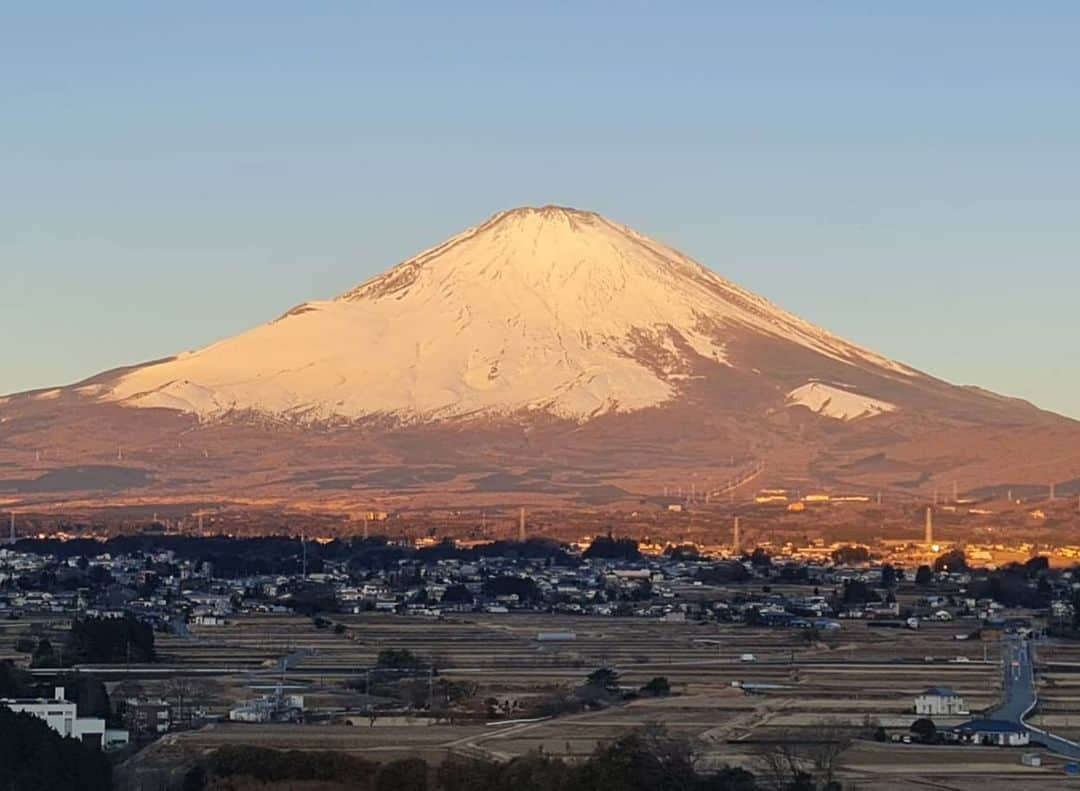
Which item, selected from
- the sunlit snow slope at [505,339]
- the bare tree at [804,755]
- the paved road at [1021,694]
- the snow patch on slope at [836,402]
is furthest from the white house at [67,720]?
the sunlit snow slope at [505,339]

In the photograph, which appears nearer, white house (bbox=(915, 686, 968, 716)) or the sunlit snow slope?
white house (bbox=(915, 686, 968, 716))

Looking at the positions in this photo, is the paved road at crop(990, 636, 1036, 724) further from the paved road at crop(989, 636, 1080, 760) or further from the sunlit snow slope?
the sunlit snow slope

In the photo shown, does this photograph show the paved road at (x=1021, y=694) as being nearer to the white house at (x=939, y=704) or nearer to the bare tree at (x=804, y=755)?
Result: the white house at (x=939, y=704)

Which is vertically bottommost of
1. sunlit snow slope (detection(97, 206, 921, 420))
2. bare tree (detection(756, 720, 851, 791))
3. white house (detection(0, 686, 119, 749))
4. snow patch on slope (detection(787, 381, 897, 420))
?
bare tree (detection(756, 720, 851, 791))

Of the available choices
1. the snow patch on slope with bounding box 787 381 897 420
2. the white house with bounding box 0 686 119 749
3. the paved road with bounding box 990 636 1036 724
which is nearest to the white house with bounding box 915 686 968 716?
the paved road with bounding box 990 636 1036 724

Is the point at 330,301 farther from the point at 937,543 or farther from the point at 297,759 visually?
the point at 297,759

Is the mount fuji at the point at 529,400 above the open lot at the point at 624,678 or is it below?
above
